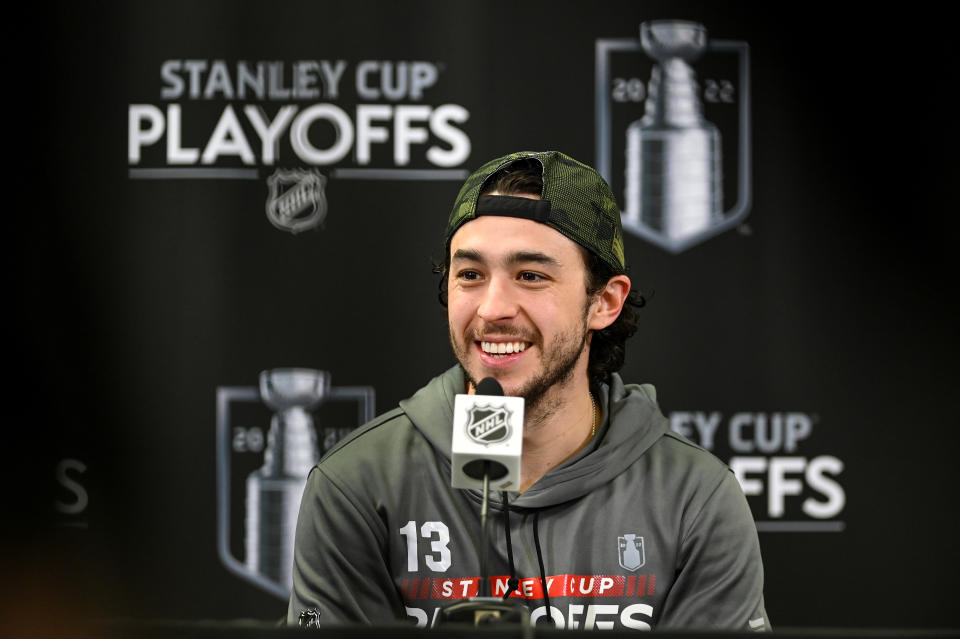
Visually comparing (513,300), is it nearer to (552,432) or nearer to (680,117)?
(552,432)

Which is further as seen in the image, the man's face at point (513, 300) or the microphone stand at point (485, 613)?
the man's face at point (513, 300)

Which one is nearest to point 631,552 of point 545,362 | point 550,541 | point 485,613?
point 550,541

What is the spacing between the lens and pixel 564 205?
2051 millimetres

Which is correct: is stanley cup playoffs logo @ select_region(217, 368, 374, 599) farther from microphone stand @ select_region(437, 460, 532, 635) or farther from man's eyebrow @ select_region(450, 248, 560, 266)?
microphone stand @ select_region(437, 460, 532, 635)

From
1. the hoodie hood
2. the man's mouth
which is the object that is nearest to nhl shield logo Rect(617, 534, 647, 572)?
the hoodie hood

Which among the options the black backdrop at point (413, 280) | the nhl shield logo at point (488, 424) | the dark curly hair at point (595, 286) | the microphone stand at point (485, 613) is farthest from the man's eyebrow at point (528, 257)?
the black backdrop at point (413, 280)

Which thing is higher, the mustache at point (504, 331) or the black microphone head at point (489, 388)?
the mustache at point (504, 331)

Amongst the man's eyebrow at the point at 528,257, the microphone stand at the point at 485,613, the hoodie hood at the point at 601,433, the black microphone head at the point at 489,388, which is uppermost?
the man's eyebrow at the point at 528,257

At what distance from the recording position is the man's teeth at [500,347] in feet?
6.71

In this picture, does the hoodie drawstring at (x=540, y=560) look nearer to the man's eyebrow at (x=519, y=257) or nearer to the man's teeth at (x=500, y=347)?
the man's teeth at (x=500, y=347)

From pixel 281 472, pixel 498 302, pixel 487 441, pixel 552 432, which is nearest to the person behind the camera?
pixel 487 441

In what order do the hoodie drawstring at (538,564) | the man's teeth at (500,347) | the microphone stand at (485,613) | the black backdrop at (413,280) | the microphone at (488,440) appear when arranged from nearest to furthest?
the microphone stand at (485,613) < the microphone at (488,440) < the hoodie drawstring at (538,564) < the man's teeth at (500,347) < the black backdrop at (413,280)

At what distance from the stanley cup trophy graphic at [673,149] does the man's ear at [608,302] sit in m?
1.11

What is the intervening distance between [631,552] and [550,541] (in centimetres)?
16
